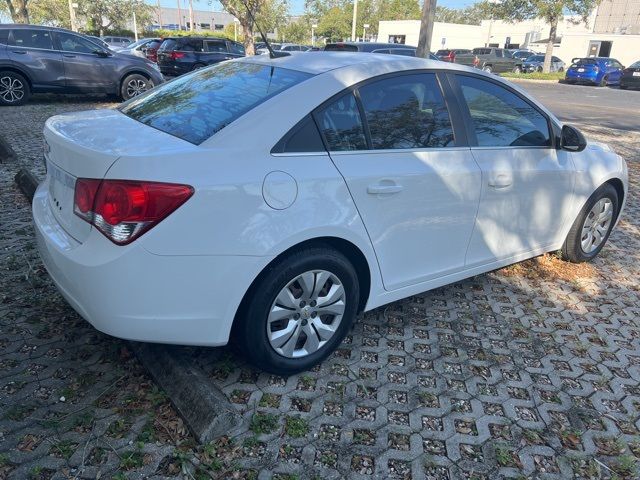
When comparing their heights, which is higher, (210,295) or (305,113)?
(305,113)

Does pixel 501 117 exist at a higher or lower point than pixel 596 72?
higher

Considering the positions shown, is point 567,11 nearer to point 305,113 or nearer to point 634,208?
point 634,208

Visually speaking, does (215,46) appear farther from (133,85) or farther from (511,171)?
(511,171)

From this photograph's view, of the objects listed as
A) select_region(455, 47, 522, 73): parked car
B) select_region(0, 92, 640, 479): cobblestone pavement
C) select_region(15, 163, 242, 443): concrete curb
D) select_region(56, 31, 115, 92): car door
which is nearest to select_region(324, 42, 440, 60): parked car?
select_region(56, 31, 115, 92): car door

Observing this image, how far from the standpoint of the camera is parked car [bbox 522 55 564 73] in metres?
35.4

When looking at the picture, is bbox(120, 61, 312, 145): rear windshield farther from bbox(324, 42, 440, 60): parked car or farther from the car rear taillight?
bbox(324, 42, 440, 60): parked car

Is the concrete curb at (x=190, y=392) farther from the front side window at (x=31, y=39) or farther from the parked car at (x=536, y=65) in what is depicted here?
the parked car at (x=536, y=65)

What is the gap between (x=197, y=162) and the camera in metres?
2.30

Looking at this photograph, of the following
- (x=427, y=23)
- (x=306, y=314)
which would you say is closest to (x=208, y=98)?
(x=306, y=314)

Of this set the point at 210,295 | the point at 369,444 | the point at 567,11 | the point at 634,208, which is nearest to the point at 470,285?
the point at 369,444

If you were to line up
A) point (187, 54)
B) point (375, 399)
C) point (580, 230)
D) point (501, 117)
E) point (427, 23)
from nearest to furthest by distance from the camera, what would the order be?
point (375, 399) < point (501, 117) < point (580, 230) < point (427, 23) < point (187, 54)

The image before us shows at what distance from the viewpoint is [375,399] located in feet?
8.95

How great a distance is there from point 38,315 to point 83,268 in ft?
4.11

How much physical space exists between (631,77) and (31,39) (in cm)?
2750
